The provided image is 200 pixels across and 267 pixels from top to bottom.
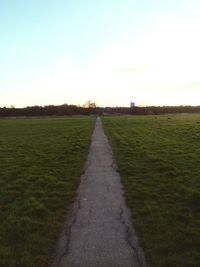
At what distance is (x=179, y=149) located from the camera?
25109 millimetres

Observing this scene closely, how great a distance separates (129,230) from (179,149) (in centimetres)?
1598

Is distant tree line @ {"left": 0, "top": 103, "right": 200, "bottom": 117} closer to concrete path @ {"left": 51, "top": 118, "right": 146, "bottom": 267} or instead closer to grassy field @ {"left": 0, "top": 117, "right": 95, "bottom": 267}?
grassy field @ {"left": 0, "top": 117, "right": 95, "bottom": 267}

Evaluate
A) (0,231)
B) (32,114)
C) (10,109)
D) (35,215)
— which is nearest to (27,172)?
(35,215)

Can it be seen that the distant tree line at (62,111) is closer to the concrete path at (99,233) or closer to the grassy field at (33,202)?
the grassy field at (33,202)

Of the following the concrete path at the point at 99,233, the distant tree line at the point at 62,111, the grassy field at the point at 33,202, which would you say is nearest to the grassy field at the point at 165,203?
the concrete path at the point at 99,233

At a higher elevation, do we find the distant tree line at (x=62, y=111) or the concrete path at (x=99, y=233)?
the concrete path at (x=99, y=233)

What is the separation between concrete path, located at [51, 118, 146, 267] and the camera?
8039mm

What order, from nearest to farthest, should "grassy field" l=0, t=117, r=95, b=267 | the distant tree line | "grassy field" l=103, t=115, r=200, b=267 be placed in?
1. "grassy field" l=103, t=115, r=200, b=267
2. "grassy field" l=0, t=117, r=95, b=267
3. the distant tree line

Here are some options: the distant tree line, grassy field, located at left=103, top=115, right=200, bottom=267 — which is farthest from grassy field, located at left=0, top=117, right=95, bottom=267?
the distant tree line

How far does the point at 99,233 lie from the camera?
9.56 m

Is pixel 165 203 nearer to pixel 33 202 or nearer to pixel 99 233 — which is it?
pixel 99 233

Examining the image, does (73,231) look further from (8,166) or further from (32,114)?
(32,114)

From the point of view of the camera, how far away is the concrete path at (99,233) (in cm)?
A: 804

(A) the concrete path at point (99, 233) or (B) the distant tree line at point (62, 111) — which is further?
(B) the distant tree line at point (62, 111)
